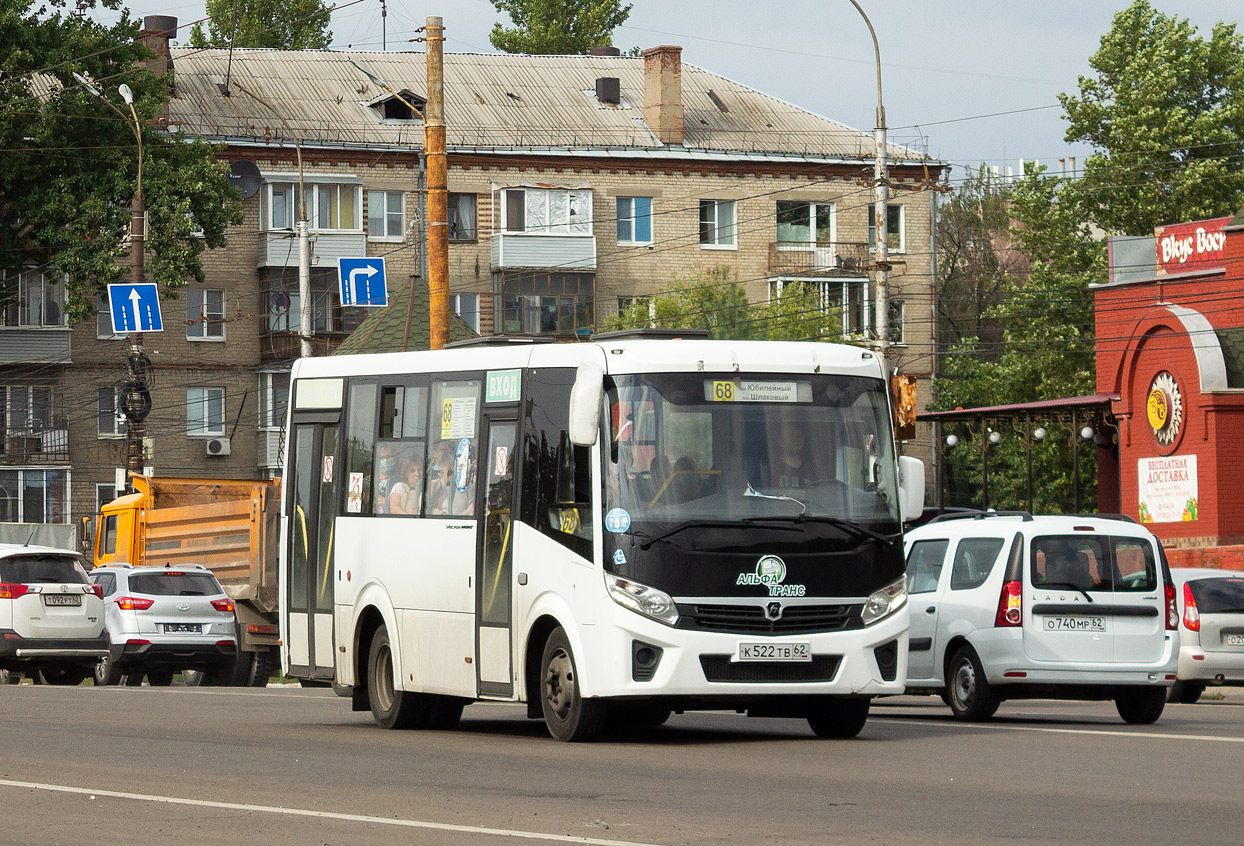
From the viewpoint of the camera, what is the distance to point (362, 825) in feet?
31.4

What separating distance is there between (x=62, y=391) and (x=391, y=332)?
24110mm

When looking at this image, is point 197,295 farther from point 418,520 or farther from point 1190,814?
point 1190,814

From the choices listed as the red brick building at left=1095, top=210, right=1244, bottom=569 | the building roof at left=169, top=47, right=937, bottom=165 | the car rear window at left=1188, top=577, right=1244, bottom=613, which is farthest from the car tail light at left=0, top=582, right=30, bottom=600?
the building roof at left=169, top=47, right=937, bottom=165

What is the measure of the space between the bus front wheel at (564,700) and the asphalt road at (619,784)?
15cm

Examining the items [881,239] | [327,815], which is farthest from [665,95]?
[327,815]

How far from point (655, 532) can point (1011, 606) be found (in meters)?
4.70

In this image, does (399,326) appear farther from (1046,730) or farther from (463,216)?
(1046,730)

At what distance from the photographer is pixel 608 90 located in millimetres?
73062

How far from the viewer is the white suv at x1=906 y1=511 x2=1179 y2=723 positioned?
17.3 m

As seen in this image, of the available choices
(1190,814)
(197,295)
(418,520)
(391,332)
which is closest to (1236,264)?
(391,332)

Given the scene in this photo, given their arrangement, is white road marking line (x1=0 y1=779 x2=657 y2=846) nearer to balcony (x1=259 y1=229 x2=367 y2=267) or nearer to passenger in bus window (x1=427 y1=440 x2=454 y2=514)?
passenger in bus window (x1=427 y1=440 x2=454 y2=514)

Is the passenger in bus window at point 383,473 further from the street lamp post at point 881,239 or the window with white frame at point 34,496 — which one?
the window with white frame at point 34,496

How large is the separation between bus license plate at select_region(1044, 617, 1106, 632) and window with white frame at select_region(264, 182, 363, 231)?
52.1 meters

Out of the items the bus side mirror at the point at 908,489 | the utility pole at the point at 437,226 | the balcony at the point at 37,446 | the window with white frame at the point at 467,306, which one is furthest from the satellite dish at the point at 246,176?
the bus side mirror at the point at 908,489
